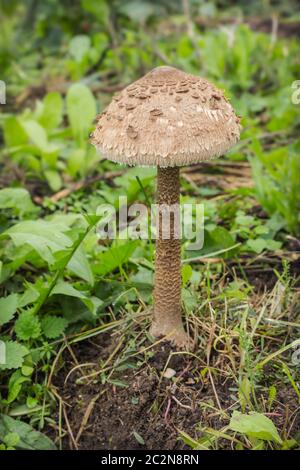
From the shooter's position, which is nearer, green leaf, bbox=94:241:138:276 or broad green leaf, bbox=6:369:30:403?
broad green leaf, bbox=6:369:30:403

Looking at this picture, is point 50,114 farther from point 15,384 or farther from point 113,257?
point 15,384

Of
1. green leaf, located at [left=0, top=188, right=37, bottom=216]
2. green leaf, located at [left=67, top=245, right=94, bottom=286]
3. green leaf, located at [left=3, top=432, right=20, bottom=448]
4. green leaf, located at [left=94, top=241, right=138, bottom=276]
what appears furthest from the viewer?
green leaf, located at [left=0, top=188, right=37, bottom=216]

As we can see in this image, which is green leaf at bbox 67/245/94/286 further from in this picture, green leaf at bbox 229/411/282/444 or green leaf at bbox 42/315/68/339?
green leaf at bbox 229/411/282/444

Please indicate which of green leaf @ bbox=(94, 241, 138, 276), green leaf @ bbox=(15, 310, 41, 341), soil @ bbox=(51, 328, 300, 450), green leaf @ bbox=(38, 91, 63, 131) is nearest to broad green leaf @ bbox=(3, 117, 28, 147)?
green leaf @ bbox=(38, 91, 63, 131)

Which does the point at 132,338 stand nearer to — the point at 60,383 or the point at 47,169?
the point at 60,383

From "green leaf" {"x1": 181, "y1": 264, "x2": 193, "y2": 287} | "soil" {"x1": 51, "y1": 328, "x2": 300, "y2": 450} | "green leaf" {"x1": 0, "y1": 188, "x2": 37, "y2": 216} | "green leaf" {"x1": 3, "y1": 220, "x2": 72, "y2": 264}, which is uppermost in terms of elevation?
"green leaf" {"x1": 0, "y1": 188, "x2": 37, "y2": 216}

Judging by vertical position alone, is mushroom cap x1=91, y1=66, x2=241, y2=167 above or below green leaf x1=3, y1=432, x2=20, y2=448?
above
